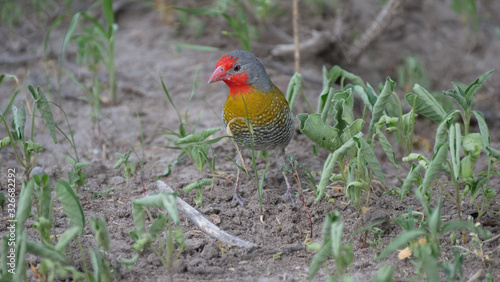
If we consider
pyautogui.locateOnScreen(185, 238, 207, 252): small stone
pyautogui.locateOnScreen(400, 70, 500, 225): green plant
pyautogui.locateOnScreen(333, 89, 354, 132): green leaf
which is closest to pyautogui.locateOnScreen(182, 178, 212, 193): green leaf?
pyautogui.locateOnScreen(185, 238, 207, 252): small stone

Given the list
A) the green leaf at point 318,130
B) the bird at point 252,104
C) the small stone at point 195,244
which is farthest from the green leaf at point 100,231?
the bird at point 252,104

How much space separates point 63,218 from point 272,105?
1.70 m

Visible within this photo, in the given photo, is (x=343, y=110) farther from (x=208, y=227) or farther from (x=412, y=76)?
(x=412, y=76)

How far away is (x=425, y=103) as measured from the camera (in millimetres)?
3334

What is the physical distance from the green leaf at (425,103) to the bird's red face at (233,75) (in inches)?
50.4

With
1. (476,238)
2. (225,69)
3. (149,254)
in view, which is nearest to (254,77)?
(225,69)

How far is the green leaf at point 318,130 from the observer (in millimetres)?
3189

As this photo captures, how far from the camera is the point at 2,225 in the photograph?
346 centimetres

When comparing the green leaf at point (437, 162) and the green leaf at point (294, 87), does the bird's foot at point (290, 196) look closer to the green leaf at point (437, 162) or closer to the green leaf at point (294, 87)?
the green leaf at point (294, 87)

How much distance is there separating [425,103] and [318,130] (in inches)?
28.1

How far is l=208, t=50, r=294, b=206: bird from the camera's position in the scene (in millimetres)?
4004

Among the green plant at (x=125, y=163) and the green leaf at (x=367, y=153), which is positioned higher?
the green leaf at (x=367, y=153)

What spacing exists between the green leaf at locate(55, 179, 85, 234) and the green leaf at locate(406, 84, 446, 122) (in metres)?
2.06

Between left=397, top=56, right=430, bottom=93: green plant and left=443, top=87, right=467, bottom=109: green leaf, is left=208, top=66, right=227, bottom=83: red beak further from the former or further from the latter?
left=397, top=56, right=430, bottom=93: green plant
